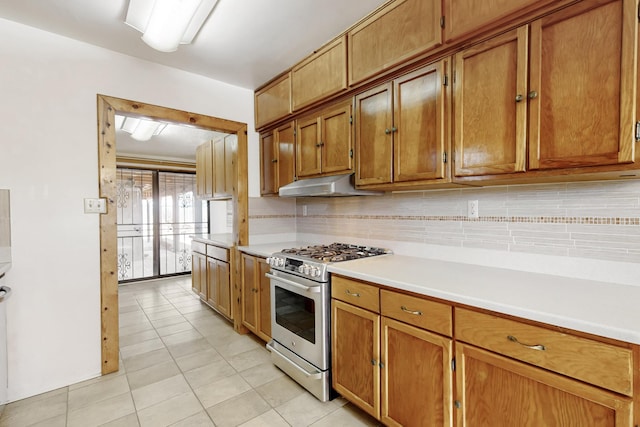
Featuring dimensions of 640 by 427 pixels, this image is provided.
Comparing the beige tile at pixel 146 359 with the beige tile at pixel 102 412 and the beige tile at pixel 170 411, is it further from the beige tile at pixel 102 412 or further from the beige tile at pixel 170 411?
the beige tile at pixel 170 411

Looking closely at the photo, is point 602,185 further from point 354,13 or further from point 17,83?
point 17,83

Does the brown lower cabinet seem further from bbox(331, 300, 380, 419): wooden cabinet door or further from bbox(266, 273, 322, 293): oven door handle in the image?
bbox(266, 273, 322, 293): oven door handle

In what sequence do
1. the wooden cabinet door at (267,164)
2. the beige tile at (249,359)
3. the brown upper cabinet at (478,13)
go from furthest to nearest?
the wooden cabinet door at (267,164) < the beige tile at (249,359) < the brown upper cabinet at (478,13)

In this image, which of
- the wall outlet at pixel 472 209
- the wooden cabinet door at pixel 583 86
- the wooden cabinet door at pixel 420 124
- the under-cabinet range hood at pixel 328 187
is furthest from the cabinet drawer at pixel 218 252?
the wooden cabinet door at pixel 583 86

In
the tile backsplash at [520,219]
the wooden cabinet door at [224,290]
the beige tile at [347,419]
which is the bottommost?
the beige tile at [347,419]

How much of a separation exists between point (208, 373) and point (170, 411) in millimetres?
438

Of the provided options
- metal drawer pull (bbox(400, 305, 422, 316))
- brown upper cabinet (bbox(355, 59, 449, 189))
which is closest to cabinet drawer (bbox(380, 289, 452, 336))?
metal drawer pull (bbox(400, 305, 422, 316))

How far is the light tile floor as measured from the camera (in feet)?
5.90

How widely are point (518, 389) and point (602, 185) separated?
103cm

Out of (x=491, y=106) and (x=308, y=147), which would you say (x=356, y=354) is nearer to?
(x=491, y=106)

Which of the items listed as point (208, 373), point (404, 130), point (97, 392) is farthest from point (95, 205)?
point (404, 130)

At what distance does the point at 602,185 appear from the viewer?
1.41 metres

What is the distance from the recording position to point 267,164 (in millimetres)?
3078

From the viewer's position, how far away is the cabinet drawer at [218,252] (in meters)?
3.20
